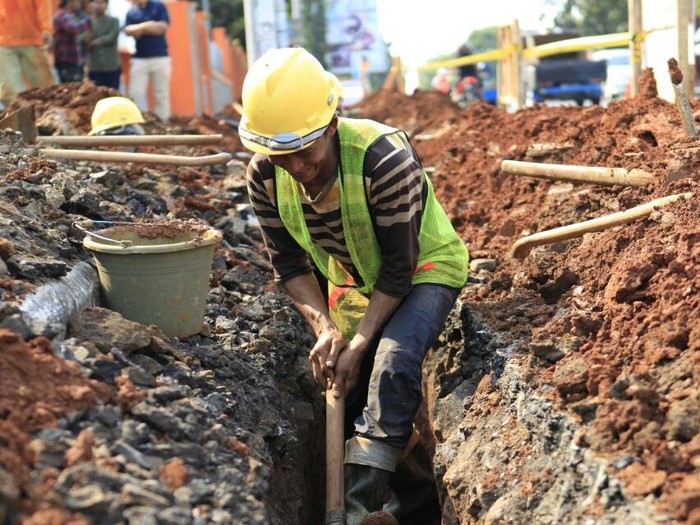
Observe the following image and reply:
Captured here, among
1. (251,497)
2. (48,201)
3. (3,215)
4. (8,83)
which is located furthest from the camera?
(8,83)

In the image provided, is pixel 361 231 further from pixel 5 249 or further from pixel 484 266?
pixel 484 266

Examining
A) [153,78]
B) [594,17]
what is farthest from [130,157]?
[594,17]

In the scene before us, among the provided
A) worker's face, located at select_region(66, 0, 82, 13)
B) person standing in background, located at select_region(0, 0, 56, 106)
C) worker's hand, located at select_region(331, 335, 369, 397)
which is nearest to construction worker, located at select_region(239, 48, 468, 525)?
worker's hand, located at select_region(331, 335, 369, 397)

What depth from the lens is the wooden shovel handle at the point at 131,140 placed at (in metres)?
7.27

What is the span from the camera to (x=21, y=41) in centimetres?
1046

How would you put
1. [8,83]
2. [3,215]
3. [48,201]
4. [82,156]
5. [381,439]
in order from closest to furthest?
[381,439] < [3,215] < [48,201] < [82,156] < [8,83]

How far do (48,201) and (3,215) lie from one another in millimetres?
724

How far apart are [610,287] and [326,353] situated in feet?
4.47

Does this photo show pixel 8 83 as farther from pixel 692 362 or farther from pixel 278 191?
pixel 692 362

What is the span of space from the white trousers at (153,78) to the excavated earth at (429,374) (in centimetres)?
554

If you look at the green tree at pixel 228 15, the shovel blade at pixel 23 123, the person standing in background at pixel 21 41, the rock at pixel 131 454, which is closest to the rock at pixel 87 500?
the rock at pixel 131 454

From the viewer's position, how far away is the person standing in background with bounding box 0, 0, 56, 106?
10336 millimetres

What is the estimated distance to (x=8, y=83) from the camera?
10.6 metres

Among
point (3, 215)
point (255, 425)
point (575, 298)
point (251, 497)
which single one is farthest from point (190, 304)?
point (575, 298)
